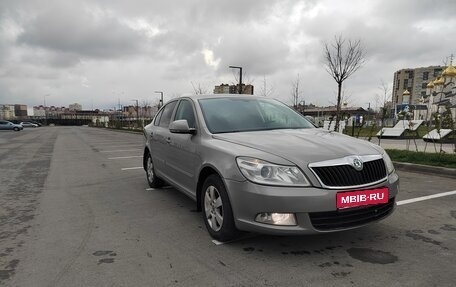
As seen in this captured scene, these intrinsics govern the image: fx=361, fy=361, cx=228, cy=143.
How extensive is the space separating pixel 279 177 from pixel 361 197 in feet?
2.53

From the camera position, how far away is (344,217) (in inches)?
128

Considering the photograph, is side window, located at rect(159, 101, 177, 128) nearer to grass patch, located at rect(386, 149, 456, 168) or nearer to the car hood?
the car hood

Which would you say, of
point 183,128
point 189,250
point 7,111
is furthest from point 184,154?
point 7,111

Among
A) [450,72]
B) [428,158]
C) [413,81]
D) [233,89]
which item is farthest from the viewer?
[413,81]

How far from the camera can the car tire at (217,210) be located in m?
3.59

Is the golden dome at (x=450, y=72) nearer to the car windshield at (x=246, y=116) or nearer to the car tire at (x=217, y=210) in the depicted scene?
the car windshield at (x=246, y=116)

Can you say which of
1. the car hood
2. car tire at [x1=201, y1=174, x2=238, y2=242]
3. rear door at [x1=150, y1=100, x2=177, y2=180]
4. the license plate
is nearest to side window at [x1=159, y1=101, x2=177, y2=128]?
rear door at [x1=150, y1=100, x2=177, y2=180]

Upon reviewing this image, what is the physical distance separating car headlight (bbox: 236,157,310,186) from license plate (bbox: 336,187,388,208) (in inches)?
13.0

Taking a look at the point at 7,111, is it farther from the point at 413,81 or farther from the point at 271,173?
the point at 271,173

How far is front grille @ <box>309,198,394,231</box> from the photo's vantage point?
3.19m

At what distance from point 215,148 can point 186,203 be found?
194 centimetres

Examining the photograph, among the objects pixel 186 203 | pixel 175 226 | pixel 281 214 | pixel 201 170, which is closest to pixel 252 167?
pixel 281 214

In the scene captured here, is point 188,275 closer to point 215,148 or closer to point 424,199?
point 215,148

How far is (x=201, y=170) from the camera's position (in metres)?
4.12
